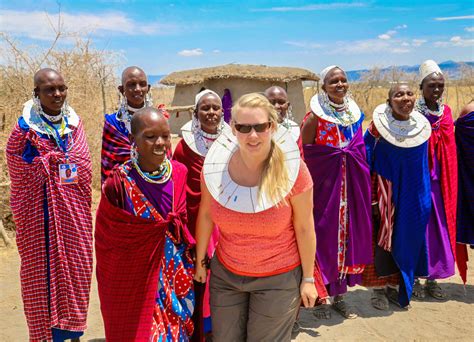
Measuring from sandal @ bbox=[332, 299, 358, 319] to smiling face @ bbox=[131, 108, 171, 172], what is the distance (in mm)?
2362

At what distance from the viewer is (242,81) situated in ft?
50.8

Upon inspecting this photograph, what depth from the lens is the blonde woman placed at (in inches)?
85.8

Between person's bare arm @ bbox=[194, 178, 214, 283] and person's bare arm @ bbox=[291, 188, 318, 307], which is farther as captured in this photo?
person's bare arm @ bbox=[194, 178, 214, 283]

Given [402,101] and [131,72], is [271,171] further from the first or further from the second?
[402,101]

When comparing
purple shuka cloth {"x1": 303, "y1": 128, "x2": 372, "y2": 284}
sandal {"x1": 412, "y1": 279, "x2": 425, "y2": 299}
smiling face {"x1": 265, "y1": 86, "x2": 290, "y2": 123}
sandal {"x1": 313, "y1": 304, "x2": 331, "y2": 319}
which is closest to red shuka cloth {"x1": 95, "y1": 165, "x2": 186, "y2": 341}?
smiling face {"x1": 265, "y1": 86, "x2": 290, "y2": 123}

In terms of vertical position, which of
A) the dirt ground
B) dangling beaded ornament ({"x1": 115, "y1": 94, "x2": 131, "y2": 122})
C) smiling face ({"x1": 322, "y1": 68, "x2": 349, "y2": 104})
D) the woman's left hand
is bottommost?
the dirt ground

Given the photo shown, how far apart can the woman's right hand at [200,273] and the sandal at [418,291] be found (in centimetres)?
257

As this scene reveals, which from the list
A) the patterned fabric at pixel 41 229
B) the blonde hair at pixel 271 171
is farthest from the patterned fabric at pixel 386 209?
the patterned fabric at pixel 41 229

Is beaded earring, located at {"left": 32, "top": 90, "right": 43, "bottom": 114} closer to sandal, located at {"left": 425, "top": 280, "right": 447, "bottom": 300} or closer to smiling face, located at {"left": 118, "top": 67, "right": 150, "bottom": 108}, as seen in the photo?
smiling face, located at {"left": 118, "top": 67, "right": 150, "bottom": 108}

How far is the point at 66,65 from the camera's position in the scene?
302 inches

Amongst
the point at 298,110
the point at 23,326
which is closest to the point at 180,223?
the point at 23,326

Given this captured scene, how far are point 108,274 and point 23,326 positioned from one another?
1945 millimetres

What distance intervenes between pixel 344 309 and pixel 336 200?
101 cm

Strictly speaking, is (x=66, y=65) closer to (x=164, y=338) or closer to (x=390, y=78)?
(x=164, y=338)
